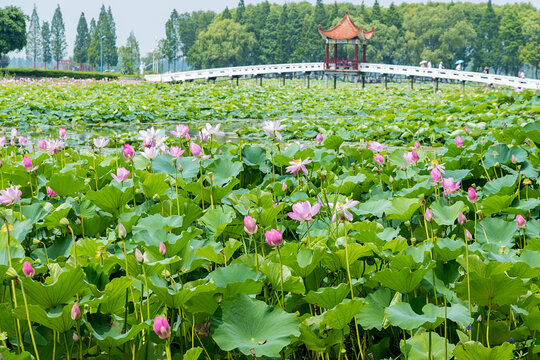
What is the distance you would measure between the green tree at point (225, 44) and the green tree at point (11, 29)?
19.1 meters

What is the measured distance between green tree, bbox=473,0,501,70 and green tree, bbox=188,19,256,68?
A: 2172 cm

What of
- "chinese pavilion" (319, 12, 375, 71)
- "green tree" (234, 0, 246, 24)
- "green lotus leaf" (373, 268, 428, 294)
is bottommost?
"green lotus leaf" (373, 268, 428, 294)

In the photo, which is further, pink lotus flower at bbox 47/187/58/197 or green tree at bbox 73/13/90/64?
green tree at bbox 73/13/90/64

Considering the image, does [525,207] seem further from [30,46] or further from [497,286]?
[30,46]

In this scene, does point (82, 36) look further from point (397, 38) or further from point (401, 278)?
point (401, 278)

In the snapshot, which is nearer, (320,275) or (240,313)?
(240,313)

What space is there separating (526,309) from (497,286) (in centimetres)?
19

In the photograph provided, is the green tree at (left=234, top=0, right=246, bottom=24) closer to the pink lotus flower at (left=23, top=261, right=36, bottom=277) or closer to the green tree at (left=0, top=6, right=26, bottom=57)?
the green tree at (left=0, top=6, right=26, bottom=57)

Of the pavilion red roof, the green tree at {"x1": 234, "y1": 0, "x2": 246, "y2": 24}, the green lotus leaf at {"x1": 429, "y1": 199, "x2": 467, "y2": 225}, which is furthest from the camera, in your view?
the green tree at {"x1": 234, "y1": 0, "x2": 246, "y2": 24}

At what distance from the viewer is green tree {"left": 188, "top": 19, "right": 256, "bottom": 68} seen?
51.8 metres

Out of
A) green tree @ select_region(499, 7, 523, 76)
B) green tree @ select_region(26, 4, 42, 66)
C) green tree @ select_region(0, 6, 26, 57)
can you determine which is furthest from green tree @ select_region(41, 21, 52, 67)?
green tree @ select_region(499, 7, 523, 76)

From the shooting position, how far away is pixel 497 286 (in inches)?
41.9

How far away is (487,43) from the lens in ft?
164

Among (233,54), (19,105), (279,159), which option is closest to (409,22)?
(233,54)
